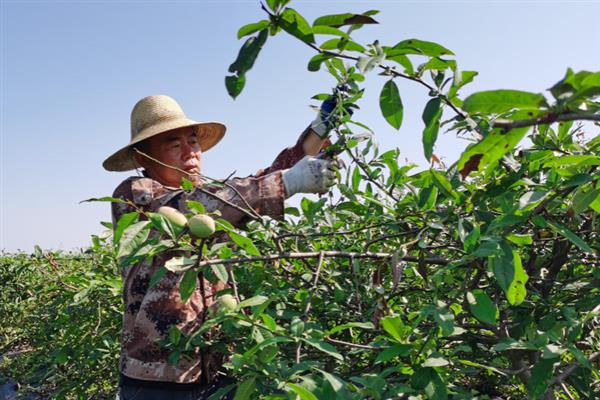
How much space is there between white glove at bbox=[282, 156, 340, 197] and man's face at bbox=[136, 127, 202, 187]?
485 millimetres

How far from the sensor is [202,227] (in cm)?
102

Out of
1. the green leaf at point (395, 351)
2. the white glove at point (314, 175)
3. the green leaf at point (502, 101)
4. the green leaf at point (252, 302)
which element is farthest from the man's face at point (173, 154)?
the green leaf at point (502, 101)

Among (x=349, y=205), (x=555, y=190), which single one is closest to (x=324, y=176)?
(x=349, y=205)

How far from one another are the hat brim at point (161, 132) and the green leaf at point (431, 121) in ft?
4.26

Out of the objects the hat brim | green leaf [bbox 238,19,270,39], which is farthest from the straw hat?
green leaf [bbox 238,19,270,39]

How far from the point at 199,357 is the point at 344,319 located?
1.82 ft

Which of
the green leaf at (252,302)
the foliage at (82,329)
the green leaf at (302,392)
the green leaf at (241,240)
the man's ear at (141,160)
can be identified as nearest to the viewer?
the green leaf at (302,392)

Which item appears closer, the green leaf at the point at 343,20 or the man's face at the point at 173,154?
the green leaf at the point at 343,20

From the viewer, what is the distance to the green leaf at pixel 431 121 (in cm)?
80

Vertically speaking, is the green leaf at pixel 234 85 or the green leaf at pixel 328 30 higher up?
the green leaf at pixel 328 30

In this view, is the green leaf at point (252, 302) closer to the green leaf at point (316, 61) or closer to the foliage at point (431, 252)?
the foliage at point (431, 252)

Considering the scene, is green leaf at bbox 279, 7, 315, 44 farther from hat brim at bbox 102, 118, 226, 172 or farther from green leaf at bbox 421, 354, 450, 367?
hat brim at bbox 102, 118, 226, 172

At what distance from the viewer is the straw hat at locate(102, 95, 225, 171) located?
6.60 ft

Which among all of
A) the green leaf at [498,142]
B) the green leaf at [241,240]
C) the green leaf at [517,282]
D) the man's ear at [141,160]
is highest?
the man's ear at [141,160]
